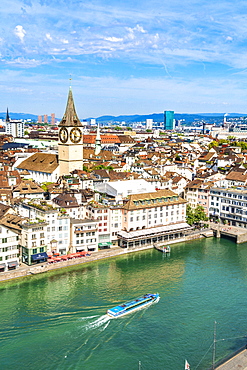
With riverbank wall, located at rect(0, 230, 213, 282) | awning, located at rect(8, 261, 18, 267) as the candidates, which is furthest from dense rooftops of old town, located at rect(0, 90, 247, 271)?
riverbank wall, located at rect(0, 230, 213, 282)

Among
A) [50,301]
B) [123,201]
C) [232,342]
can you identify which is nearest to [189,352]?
[232,342]

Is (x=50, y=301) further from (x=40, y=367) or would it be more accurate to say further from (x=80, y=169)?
(x=80, y=169)

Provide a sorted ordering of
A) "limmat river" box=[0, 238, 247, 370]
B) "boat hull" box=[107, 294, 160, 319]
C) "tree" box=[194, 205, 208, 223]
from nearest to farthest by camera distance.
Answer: "limmat river" box=[0, 238, 247, 370] < "boat hull" box=[107, 294, 160, 319] < "tree" box=[194, 205, 208, 223]

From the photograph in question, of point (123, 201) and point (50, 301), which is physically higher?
point (123, 201)

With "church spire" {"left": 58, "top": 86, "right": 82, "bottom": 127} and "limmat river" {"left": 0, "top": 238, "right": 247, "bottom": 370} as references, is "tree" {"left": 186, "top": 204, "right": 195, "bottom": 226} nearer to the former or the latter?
"limmat river" {"left": 0, "top": 238, "right": 247, "bottom": 370}

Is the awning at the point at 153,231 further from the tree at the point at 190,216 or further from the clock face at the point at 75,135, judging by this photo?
the clock face at the point at 75,135

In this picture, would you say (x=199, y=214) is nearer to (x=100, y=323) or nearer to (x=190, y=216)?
(x=190, y=216)
